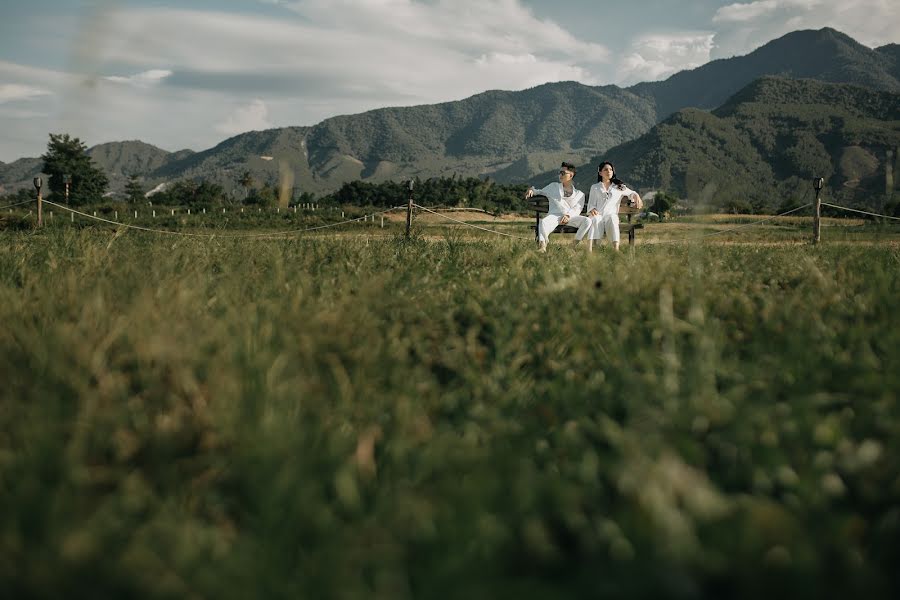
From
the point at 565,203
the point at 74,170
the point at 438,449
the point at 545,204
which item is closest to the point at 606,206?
the point at 565,203

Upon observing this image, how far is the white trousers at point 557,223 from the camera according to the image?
12.2 m

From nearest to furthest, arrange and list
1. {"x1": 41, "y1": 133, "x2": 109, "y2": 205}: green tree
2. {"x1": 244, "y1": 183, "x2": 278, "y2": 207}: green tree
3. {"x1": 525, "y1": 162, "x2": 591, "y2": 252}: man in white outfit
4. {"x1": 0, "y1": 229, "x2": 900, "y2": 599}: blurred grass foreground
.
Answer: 1. {"x1": 0, "y1": 229, "x2": 900, "y2": 599}: blurred grass foreground
2. {"x1": 244, "y1": 183, "x2": 278, "y2": 207}: green tree
3. {"x1": 525, "y1": 162, "x2": 591, "y2": 252}: man in white outfit
4. {"x1": 41, "y1": 133, "x2": 109, "y2": 205}: green tree

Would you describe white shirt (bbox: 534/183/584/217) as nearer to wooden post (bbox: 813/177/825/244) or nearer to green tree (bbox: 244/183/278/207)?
green tree (bbox: 244/183/278/207)

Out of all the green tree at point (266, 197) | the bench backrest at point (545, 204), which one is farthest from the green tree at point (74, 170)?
the bench backrest at point (545, 204)

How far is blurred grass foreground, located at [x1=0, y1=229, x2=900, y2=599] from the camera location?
1563mm

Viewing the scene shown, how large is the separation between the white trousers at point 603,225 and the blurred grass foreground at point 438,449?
818 cm

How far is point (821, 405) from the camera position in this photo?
9.14 ft

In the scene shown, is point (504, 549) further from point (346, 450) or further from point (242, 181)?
point (242, 181)

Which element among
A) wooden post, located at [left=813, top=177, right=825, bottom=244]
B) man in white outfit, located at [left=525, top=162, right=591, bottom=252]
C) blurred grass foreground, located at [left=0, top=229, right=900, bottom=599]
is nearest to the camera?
blurred grass foreground, located at [left=0, top=229, right=900, bottom=599]

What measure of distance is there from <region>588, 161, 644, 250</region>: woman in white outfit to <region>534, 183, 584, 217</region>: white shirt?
0.42 meters

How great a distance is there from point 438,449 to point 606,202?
10744 millimetres

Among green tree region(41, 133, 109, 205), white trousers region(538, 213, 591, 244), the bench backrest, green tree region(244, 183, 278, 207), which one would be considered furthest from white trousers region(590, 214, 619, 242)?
green tree region(41, 133, 109, 205)

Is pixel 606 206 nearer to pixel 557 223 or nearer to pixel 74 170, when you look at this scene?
pixel 557 223

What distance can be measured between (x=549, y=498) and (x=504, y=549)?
0.28 meters
